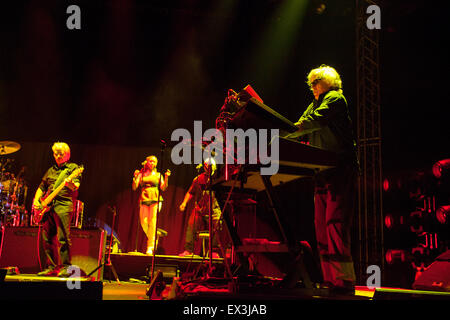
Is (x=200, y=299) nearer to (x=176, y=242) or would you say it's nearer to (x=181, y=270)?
(x=181, y=270)

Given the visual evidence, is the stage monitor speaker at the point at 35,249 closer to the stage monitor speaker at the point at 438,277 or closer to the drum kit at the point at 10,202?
the drum kit at the point at 10,202

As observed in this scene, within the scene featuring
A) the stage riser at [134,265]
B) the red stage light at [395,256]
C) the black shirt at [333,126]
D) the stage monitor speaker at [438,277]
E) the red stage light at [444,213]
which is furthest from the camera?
the stage riser at [134,265]

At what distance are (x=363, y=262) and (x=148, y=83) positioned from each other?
281 inches

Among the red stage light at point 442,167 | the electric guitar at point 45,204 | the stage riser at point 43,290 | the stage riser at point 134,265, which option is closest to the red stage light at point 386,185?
the red stage light at point 442,167

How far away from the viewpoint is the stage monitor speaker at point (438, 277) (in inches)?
132

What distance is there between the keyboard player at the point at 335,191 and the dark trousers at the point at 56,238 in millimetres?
3732

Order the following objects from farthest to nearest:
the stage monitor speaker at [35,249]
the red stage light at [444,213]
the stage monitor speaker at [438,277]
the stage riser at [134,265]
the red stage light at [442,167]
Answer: the stage riser at [134,265] < the stage monitor speaker at [35,249] < the red stage light at [442,167] < the red stage light at [444,213] < the stage monitor speaker at [438,277]

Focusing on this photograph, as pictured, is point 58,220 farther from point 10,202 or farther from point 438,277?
point 438,277

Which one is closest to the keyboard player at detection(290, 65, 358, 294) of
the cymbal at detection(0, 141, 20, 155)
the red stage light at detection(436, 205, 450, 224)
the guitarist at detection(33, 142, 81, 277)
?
the red stage light at detection(436, 205, 450, 224)

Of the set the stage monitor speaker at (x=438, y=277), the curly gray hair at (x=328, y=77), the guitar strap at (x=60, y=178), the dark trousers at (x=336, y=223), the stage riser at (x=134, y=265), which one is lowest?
the stage riser at (x=134, y=265)

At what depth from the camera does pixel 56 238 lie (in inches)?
210

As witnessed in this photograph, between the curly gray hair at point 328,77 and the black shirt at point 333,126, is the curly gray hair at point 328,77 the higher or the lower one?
the higher one

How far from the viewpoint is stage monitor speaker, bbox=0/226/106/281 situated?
629 centimetres

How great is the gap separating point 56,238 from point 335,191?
13.6 feet
